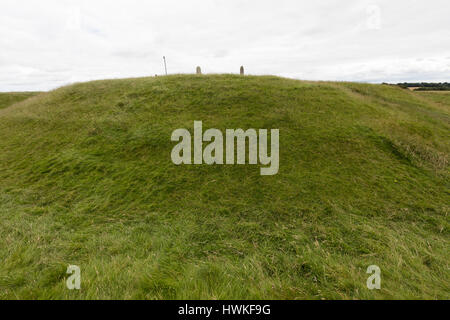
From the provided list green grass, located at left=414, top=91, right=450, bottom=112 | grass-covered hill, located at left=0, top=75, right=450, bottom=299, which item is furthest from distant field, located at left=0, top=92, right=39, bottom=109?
green grass, located at left=414, top=91, right=450, bottom=112

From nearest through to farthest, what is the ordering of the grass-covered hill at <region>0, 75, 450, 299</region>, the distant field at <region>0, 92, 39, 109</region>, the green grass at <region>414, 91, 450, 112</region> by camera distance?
the grass-covered hill at <region>0, 75, 450, 299</region> → the green grass at <region>414, 91, 450, 112</region> → the distant field at <region>0, 92, 39, 109</region>

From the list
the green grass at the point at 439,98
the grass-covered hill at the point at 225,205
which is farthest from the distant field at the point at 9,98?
the green grass at the point at 439,98

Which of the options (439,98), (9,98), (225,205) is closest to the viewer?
(225,205)

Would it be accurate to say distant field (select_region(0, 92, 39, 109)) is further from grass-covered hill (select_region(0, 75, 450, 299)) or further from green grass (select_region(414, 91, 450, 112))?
green grass (select_region(414, 91, 450, 112))

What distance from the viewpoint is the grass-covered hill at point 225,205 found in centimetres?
400

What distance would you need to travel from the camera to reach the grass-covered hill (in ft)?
13.1

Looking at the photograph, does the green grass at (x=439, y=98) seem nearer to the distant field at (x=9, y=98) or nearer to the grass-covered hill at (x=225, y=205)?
the grass-covered hill at (x=225, y=205)

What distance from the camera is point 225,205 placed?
7.04 metres

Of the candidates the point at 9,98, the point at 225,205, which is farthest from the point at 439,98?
the point at 9,98

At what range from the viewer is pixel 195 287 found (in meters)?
3.74

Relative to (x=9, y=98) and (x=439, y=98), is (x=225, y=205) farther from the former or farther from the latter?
(x=439, y=98)
